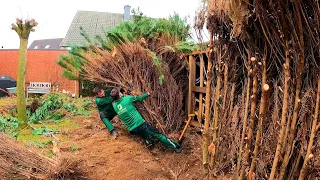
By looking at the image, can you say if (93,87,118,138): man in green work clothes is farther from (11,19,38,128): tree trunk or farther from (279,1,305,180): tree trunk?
(279,1,305,180): tree trunk

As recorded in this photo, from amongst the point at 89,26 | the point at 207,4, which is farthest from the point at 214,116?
the point at 89,26

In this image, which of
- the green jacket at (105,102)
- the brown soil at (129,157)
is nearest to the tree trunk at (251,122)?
the brown soil at (129,157)

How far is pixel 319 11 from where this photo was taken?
3010 millimetres

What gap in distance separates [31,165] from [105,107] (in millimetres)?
2979

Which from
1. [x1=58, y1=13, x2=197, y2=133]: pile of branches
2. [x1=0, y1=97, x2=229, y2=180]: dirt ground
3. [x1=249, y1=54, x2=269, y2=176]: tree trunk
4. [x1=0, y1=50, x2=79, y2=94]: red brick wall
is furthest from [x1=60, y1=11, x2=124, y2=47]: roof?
[x1=249, y1=54, x2=269, y2=176]: tree trunk

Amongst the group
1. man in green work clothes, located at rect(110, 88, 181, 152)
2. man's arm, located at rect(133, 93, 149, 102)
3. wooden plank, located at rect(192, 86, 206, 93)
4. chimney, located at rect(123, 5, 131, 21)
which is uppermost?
chimney, located at rect(123, 5, 131, 21)

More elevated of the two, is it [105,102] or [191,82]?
[191,82]

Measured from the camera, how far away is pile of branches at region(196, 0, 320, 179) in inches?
129

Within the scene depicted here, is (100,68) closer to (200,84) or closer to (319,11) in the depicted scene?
(200,84)

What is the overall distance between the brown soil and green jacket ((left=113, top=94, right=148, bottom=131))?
0.58m

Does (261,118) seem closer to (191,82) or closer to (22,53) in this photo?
(191,82)

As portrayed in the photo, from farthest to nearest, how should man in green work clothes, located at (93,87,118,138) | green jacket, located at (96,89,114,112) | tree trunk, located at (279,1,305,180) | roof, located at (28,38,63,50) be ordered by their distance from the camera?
roof, located at (28,38,63,50) → green jacket, located at (96,89,114,112) → man in green work clothes, located at (93,87,118,138) → tree trunk, located at (279,1,305,180)

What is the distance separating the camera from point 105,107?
7844 mm

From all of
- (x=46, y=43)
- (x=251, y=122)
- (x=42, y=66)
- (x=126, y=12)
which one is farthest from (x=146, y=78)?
(x=46, y=43)
